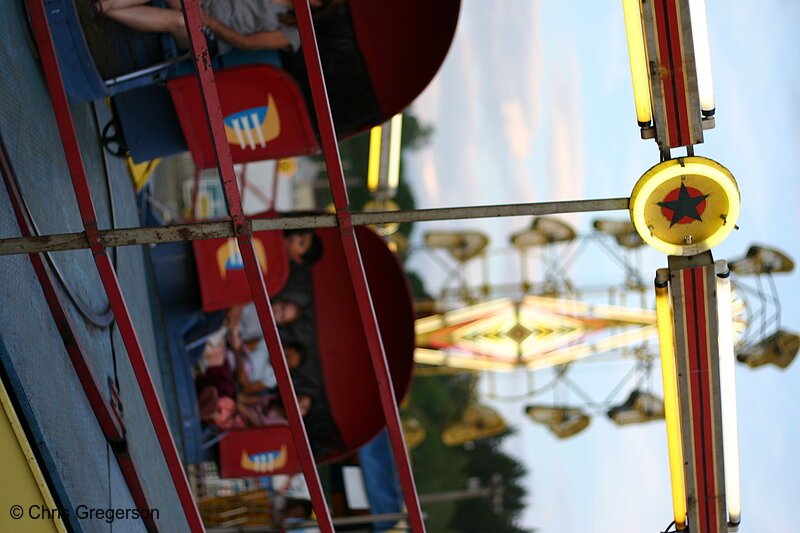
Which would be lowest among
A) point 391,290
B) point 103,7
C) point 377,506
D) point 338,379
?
point 377,506

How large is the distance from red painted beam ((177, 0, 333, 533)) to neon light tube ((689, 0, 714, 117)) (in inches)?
82.2

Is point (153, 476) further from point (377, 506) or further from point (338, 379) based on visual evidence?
point (377, 506)

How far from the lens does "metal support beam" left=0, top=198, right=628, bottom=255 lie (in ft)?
11.3

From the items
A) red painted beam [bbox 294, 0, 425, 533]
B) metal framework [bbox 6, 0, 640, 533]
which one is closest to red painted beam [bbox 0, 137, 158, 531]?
metal framework [bbox 6, 0, 640, 533]

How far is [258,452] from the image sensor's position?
22.3 feet

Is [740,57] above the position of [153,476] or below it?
above

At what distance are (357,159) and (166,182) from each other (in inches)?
421

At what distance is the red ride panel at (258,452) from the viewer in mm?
6770

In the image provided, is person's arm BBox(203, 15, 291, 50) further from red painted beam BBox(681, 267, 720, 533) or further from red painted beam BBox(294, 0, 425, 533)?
red painted beam BBox(681, 267, 720, 533)

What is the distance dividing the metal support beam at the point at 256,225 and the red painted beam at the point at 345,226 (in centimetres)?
11

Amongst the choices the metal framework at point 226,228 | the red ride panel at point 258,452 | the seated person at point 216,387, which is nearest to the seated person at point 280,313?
the seated person at point 216,387

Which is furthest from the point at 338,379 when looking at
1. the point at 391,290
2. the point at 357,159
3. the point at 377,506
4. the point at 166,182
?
the point at 357,159

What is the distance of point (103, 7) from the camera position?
15.7 ft

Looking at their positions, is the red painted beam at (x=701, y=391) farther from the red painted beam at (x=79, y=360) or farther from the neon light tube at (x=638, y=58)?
the red painted beam at (x=79, y=360)
